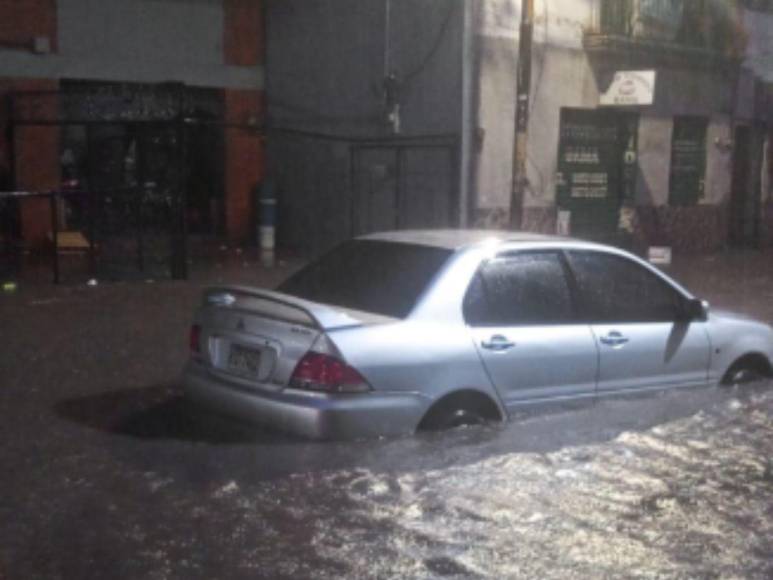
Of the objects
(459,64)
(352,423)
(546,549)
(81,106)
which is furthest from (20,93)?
(546,549)

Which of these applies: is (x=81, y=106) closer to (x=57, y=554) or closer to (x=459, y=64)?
(x=459, y=64)

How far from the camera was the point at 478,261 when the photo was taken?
6.70 metres

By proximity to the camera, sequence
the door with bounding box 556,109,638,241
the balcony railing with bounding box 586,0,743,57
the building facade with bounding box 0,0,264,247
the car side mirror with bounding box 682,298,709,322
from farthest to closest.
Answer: the door with bounding box 556,109,638,241 < the balcony railing with bounding box 586,0,743,57 < the building facade with bounding box 0,0,264,247 < the car side mirror with bounding box 682,298,709,322

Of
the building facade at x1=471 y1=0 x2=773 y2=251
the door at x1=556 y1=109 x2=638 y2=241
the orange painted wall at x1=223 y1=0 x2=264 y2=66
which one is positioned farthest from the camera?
the orange painted wall at x1=223 y1=0 x2=264 y2=66

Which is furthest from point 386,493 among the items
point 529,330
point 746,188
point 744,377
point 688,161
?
point 746,188

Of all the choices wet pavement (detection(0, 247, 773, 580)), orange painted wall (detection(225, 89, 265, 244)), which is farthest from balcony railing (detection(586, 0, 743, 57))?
wet pavement (detection(0, 247, 773, 580))

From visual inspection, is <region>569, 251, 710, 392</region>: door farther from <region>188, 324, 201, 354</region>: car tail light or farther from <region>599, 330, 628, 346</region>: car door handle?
<region>188, 324, 201, 354</region>: car tail light

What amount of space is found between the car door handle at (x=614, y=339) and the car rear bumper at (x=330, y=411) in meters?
1.45

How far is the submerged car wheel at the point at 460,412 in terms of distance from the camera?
6379 millimetres

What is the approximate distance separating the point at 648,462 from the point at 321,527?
226 centimetres

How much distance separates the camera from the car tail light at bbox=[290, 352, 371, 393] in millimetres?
6039

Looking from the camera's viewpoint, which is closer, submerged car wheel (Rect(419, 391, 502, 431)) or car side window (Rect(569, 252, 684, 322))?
submerged car wheel (Rect(419, 391, 502, 431))

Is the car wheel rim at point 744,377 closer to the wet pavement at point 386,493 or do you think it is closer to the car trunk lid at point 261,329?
the wet pavement at point 386,493

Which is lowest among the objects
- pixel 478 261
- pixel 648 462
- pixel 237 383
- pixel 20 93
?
pixel 648 462
